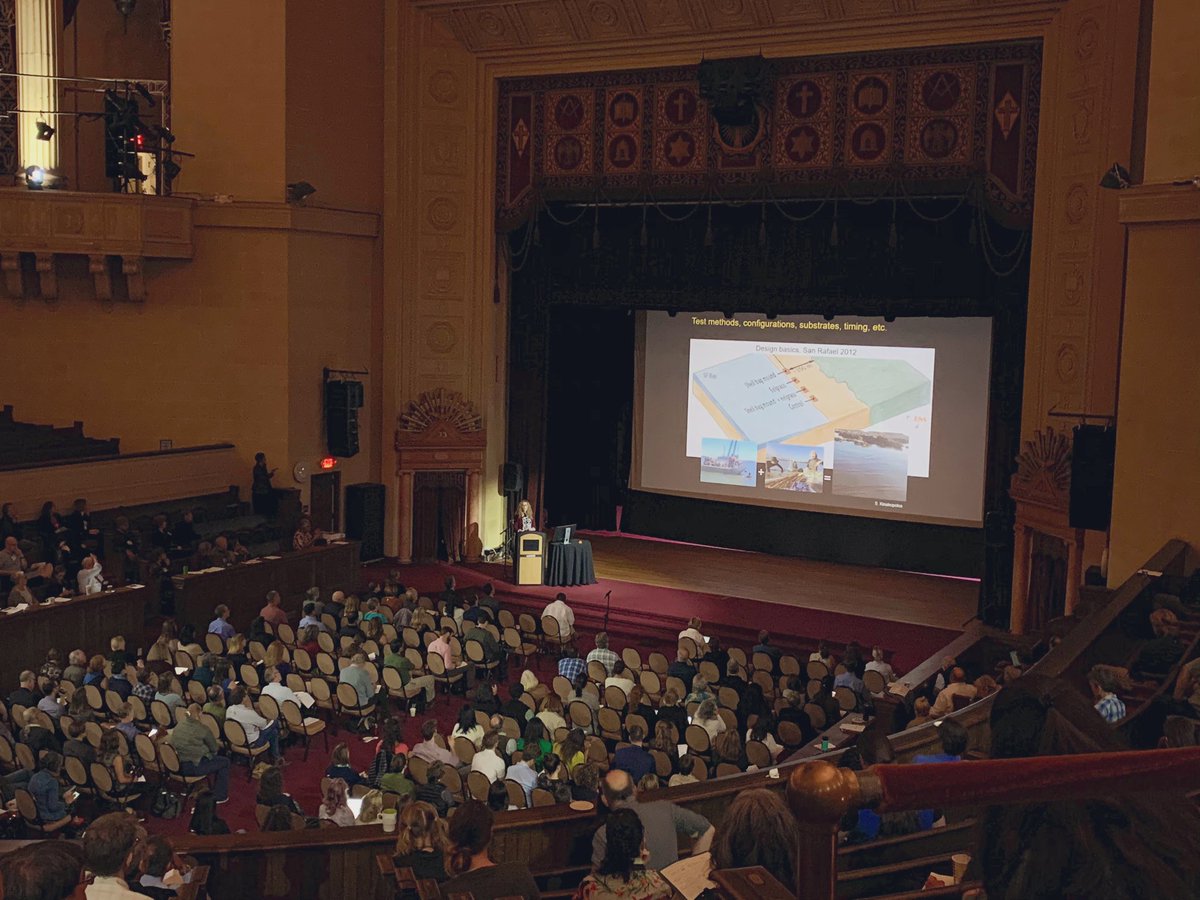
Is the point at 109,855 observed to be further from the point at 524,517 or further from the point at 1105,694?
the point at 524,517

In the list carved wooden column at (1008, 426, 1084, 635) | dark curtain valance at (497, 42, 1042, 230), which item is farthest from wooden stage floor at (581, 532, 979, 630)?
dark curtain valance at (497, 42, 1042, 230)

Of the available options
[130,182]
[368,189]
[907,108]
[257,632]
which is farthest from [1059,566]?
[130,182]

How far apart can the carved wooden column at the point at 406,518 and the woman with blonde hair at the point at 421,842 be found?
14.8 metres

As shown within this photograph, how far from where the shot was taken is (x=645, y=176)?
18109 millimetres

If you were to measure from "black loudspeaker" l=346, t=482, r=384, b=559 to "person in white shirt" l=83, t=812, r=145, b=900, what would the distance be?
1500 cm

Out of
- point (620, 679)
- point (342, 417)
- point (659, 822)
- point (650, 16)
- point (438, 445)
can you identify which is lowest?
point (620, 679)

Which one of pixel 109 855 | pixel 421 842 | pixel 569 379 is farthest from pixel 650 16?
pixel 109 855

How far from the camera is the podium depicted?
17.9 m

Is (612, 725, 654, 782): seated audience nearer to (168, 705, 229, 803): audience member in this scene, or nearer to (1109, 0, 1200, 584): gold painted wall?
(168, 705, 229, 803): audience member

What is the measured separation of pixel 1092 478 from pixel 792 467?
6.23m

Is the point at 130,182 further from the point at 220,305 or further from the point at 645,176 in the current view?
→ the point at 645,176

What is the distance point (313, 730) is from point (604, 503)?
11.3m

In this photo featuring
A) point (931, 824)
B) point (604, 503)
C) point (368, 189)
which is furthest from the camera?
point (604, 503)

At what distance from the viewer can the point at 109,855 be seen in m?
4.06
